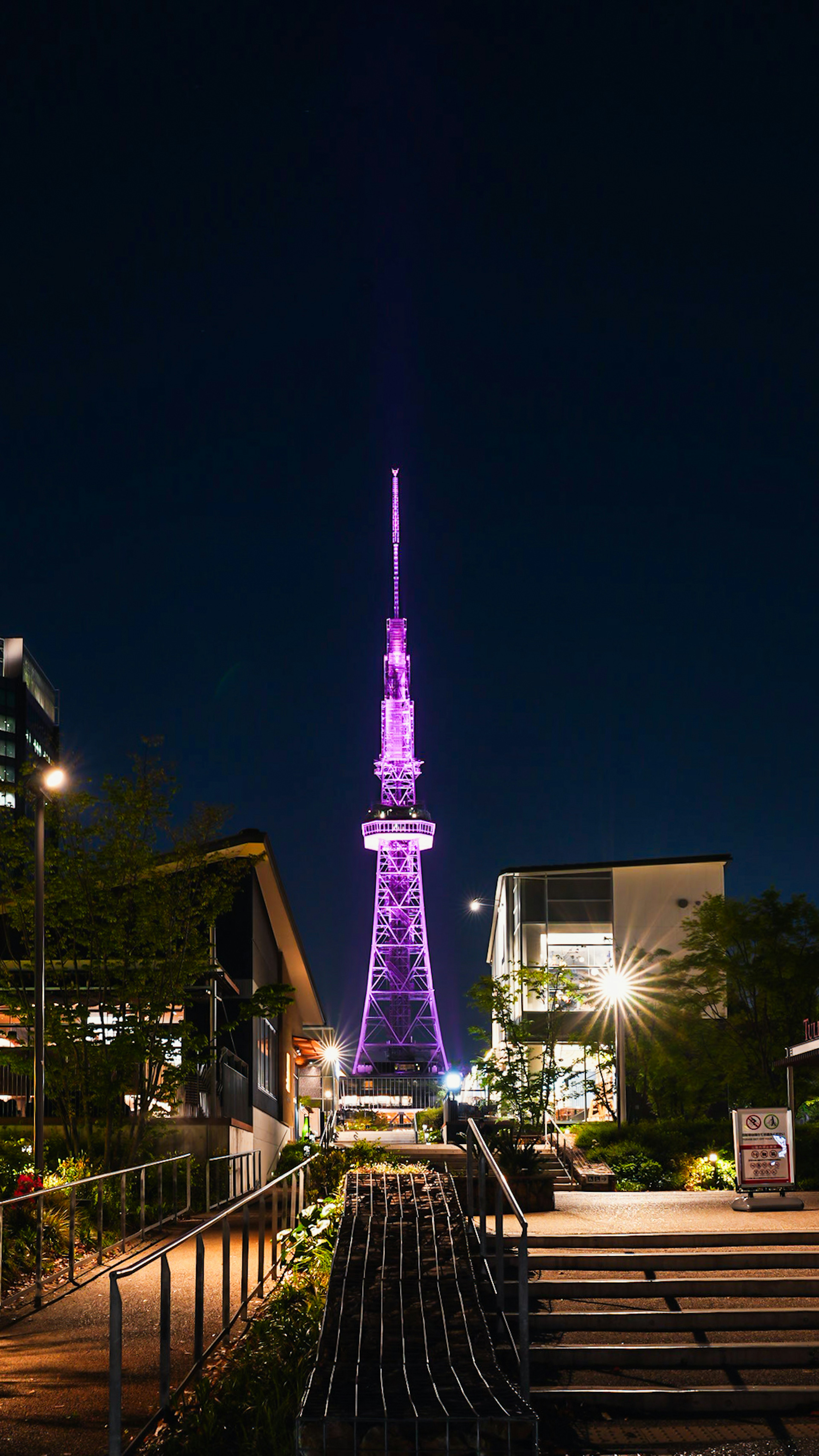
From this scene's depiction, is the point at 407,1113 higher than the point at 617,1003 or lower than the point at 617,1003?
lower

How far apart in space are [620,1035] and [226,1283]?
79.1 feet

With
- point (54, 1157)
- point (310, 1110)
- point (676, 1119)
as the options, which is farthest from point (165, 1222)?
point (310, 1110)

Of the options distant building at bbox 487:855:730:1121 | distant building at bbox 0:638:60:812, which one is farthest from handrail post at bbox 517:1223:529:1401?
distant building at bbox 0:638:60:812

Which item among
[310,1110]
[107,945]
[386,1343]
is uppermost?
[107,945]

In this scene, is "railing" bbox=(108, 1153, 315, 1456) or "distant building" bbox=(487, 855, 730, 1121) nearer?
"railing" bbox=(108, 1153, 315, 1456)

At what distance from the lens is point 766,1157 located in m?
18.2

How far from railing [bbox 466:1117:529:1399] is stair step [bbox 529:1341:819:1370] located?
1.59 feet

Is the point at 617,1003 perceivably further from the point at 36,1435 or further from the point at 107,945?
the point at 36,1435

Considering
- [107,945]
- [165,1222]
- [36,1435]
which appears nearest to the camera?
[36,1435]

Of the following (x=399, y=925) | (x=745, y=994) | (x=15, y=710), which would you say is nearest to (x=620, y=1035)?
(x=745, y=994)

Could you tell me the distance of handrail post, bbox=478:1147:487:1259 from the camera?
11664 millimetres

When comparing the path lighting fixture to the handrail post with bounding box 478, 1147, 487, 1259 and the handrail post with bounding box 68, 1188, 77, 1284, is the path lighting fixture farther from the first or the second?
the handrail post with bounding box 478, 1147, 487, 1259

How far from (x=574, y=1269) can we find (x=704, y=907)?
25.3m

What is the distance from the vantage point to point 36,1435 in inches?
324
